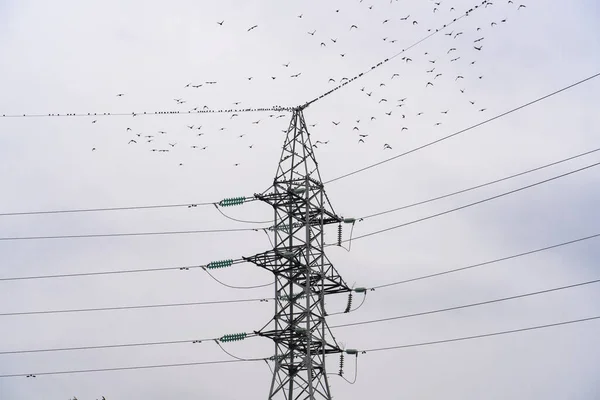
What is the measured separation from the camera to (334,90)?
5056 centimetres

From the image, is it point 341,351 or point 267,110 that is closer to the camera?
point 341,351

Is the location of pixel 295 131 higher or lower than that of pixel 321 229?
higher

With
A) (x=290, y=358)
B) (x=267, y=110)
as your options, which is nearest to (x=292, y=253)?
(x=290, y=358)

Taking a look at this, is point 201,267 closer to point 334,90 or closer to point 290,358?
point 290,358

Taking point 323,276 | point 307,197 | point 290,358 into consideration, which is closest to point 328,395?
point 290,358

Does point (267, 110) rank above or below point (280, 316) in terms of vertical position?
above

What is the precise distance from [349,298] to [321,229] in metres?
4.10

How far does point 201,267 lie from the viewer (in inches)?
2148

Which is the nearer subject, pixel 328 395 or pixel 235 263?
pixel 328 395

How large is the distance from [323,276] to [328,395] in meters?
5.86

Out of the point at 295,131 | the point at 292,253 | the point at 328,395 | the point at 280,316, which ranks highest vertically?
the point at 295,131

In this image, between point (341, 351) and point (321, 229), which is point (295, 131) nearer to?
point (321, 229)

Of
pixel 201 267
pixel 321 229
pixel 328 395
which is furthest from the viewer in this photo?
pixel 201 267

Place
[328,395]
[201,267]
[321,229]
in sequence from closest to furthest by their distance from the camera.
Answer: [328,395] → [321,229] → [201,267]
